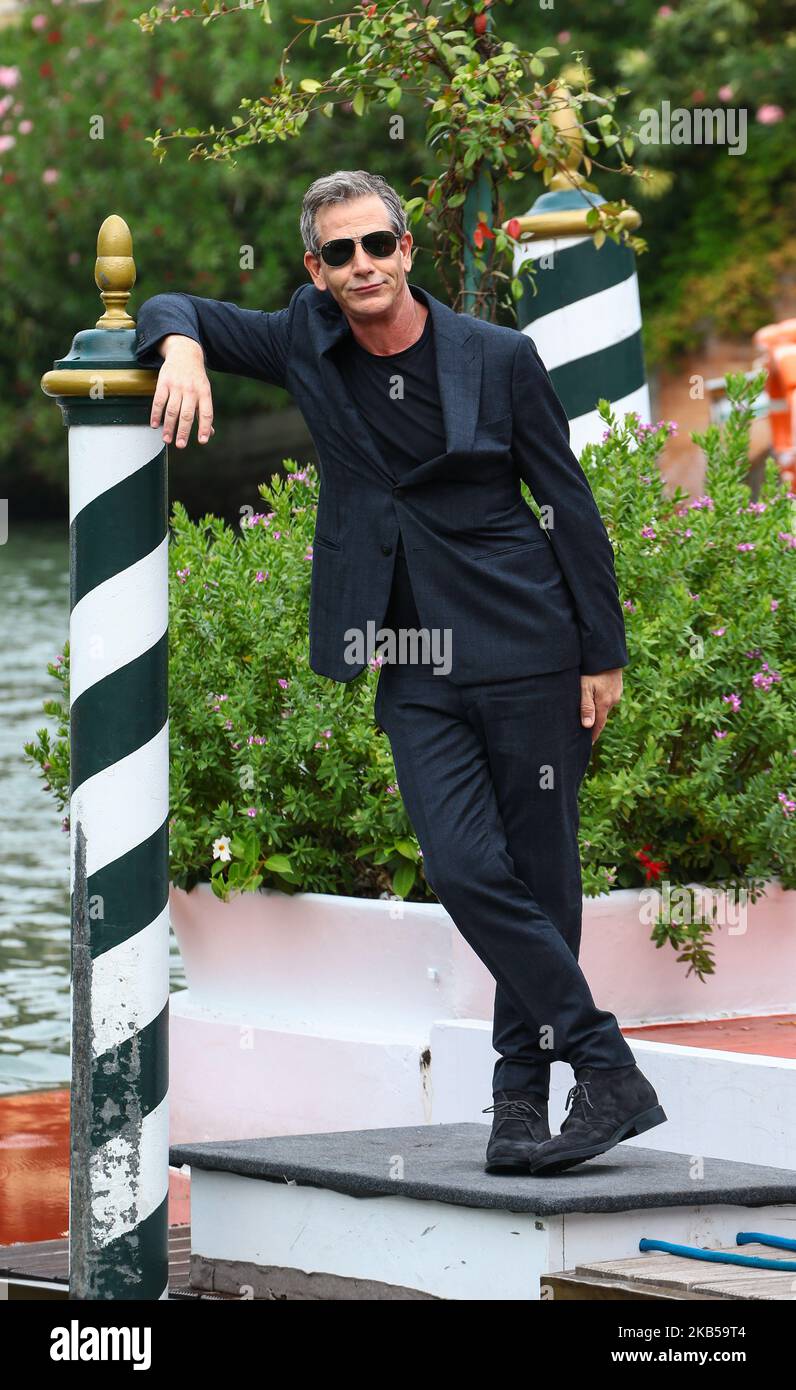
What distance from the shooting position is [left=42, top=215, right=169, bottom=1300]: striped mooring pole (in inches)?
144

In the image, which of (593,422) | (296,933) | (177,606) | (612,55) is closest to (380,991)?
(296,933)

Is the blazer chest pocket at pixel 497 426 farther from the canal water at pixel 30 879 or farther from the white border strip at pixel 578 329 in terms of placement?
the white border strip at pixel 578 329

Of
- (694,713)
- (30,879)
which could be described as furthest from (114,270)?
(30,879)

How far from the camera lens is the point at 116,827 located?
3.69 metres

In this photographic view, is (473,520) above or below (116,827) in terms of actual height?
above

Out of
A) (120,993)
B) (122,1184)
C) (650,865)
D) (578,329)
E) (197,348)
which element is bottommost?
(122,1184)

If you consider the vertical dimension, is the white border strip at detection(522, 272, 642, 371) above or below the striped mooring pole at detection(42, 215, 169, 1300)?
above

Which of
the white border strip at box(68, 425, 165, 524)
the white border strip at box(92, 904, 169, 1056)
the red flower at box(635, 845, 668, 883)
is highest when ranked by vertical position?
the white border strip at box(68, 425, 165, 524)

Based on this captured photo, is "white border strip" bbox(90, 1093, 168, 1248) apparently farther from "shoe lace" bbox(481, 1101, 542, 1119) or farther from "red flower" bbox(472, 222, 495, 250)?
"red flower" bbox(472, 222, 495, 250)

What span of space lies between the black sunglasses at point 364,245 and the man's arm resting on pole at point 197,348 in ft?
0.57

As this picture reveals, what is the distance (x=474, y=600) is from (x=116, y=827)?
2.34 ft

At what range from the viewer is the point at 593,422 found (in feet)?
21.2

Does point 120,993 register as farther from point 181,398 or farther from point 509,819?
point 181,398

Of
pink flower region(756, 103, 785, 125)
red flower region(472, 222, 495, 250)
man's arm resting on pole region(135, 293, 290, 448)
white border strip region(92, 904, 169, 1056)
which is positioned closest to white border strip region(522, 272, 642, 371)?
red flower region(472, 222, 495, 250)
